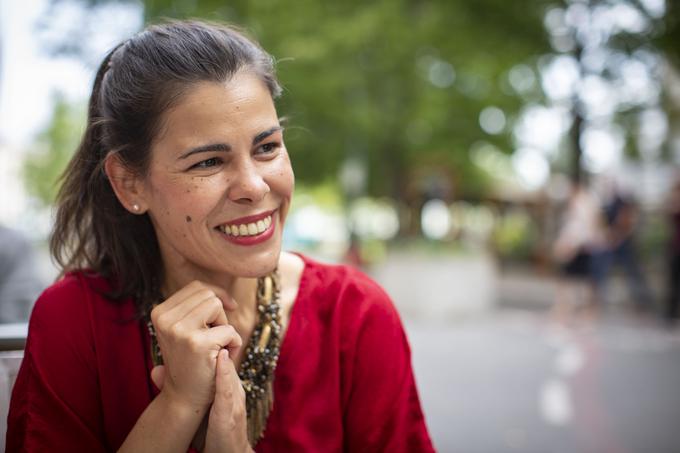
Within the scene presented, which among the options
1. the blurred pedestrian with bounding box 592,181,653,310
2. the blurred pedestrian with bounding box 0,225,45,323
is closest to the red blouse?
the blurred pedestrian with bounding box 0,225,45,323

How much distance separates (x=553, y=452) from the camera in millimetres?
4215

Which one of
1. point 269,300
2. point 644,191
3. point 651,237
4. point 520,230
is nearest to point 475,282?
point 651,237

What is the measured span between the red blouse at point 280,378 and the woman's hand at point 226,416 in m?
0.21

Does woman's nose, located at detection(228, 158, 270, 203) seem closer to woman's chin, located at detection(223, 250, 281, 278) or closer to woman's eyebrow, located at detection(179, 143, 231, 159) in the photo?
woman's eyebrow, located at detection(179, 143, 231, 159)

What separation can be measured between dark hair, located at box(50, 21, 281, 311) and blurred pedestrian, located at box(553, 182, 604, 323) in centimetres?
786

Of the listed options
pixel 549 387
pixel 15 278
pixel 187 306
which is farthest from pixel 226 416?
pixel 549 387

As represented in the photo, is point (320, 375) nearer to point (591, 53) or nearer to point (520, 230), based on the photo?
point (591, 53)

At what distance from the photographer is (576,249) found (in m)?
8.86

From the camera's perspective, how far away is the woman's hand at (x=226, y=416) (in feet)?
5.09

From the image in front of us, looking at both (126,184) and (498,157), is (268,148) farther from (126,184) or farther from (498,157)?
(498,157)

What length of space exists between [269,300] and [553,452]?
311 centimetres

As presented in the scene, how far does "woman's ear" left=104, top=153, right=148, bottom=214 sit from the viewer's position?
1783 millimetres

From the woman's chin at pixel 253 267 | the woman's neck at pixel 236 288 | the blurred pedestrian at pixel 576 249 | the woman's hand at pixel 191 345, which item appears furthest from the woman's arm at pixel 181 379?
the blurred pedestrian at pixel 576 249

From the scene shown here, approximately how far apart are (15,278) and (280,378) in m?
1.61
